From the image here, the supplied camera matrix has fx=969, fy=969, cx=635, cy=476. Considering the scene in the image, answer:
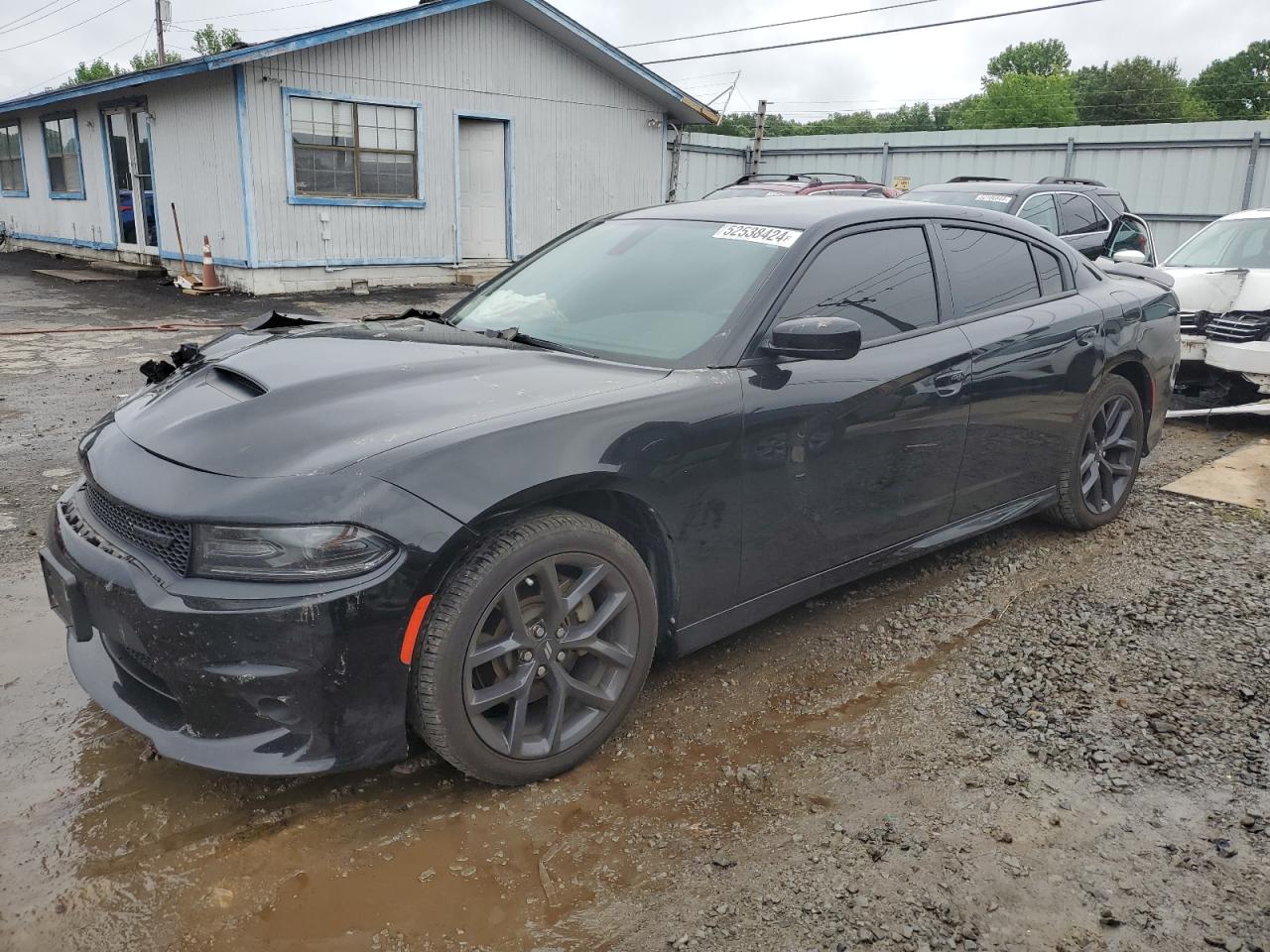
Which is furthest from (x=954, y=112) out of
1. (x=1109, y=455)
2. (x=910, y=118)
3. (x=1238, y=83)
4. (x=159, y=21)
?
(x=1109, y=455)

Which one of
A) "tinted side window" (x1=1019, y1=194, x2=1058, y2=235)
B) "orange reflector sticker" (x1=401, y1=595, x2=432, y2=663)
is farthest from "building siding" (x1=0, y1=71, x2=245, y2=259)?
"orange reflector sticker" (x1=401, y1=595, x2=432, y2=663)

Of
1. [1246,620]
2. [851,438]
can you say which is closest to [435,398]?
[851,438]

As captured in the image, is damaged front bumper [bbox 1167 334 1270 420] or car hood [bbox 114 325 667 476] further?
damaged front bumper [bbox 1167 334 1270 420]

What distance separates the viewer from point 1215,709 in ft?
10.7

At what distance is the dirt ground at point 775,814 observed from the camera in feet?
7.41

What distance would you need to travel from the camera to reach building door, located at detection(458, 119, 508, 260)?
54.1ft

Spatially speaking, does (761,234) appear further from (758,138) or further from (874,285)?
(758,138)

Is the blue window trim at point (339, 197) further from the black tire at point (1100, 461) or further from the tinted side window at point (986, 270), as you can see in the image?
the black tire at point (1100, 461)

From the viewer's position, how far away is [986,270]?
417 centimetres

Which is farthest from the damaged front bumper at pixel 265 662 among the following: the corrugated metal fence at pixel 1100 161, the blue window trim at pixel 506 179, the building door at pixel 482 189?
the corrugated metal fence at pixel 1100 161

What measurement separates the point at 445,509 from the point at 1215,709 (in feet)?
8.75

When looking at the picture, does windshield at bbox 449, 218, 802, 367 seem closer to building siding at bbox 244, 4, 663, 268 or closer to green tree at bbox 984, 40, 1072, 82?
building siding at bbox 244, 4, 663, 268

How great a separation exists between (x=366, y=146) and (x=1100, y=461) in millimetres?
12997

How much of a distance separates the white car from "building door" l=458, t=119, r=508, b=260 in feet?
37.7
